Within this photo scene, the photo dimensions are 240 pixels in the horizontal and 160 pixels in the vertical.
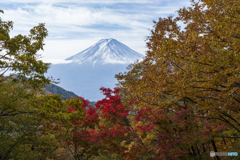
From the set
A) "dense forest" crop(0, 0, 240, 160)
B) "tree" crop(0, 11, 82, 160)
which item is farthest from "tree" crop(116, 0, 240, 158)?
"tree" crop(0, 11, 82, 160)

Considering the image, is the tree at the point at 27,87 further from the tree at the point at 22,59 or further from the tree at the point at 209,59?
the tree at the point at 209,59

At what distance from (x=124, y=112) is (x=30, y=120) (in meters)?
4.26

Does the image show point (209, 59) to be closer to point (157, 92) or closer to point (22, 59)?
point (157, 92)

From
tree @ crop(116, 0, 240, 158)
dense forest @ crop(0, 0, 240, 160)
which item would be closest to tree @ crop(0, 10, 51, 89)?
dense forest @ crop(0, 0, 240, 160)

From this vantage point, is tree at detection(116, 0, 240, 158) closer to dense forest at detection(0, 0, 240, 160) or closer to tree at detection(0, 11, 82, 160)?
dense forest at detection(0, 0, 240, 160)

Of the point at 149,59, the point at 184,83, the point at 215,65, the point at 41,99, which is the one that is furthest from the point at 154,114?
the point at 41,99

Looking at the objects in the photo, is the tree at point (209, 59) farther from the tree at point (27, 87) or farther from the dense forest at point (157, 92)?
the tree at point (27, 87)

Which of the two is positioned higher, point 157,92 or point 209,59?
point 209,59

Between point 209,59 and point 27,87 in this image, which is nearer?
point 209,59

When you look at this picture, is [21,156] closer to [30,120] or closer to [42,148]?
[30,120]

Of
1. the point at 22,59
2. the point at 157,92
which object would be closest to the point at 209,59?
the point at 157,92

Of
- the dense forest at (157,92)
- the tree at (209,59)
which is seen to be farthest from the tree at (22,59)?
the tree at (209,59)

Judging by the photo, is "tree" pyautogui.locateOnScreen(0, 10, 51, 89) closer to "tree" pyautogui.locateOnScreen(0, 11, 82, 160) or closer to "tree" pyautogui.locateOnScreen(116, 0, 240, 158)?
"tree" pyautogui.locateOnScreen(0, 11, 82, 160)

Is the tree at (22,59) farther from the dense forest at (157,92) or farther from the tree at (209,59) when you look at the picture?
the tree at (209,59)
